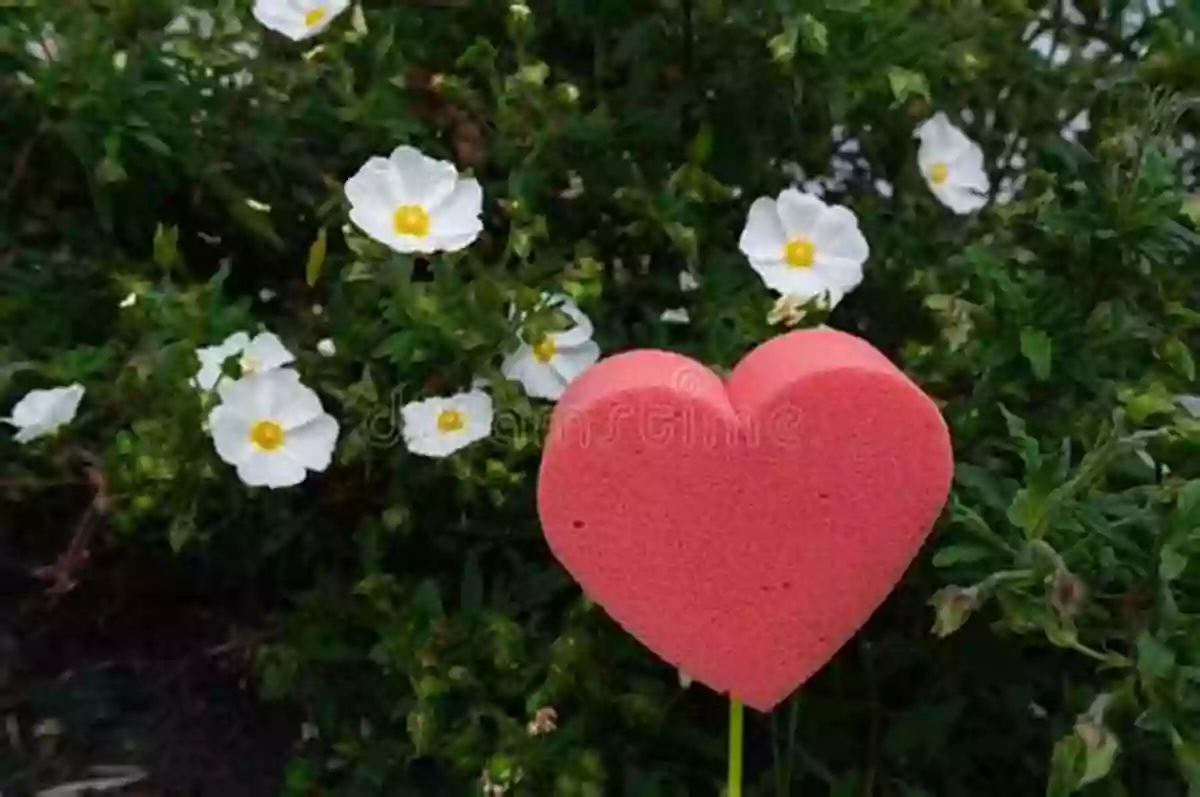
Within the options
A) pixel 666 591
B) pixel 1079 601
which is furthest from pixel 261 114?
pixel 1079 601

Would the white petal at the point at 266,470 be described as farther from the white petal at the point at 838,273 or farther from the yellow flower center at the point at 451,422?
the white petal at the point at 838,273

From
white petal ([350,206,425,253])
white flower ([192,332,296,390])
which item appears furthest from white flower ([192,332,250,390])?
white petal ([350,206,425,253])

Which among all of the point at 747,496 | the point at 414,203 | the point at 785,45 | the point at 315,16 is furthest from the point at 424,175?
the point at 747,496

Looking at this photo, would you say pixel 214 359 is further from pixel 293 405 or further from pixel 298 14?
pixel 298 14

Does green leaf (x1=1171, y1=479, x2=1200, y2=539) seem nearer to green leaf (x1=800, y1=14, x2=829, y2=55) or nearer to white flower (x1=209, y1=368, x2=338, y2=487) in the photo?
green leaf (x1=800, y1=14, x2=829, y2=55)

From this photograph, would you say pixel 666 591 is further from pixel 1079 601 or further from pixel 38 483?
pixel 38 483
